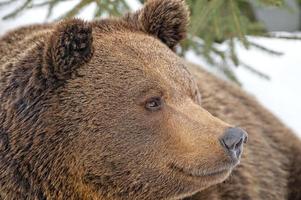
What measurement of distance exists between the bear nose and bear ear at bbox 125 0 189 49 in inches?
29.6

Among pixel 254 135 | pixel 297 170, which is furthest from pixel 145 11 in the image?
pixel 297 170

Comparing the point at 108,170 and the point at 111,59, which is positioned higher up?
the point at 111,59

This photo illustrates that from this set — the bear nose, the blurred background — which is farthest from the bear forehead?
the blurred background

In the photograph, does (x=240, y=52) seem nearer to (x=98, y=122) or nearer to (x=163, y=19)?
(x=163, y=19)

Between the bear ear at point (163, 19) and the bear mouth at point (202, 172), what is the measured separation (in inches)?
29.4

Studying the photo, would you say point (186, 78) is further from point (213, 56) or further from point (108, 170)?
point (213, 56)

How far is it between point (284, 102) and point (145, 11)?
3.16 meters

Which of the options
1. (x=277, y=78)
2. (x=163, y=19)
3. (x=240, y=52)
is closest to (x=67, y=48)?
(x=163, y=19)

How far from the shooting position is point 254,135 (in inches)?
191

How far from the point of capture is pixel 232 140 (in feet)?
11.3

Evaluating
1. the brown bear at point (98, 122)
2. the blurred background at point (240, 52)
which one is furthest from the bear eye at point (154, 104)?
the blurred background at point (240, 52)

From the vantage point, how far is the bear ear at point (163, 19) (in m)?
3.95

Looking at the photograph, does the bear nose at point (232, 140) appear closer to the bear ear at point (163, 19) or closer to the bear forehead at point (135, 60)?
the bear forehead at point (135, 60)

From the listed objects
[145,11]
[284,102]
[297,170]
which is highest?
[145,11]
